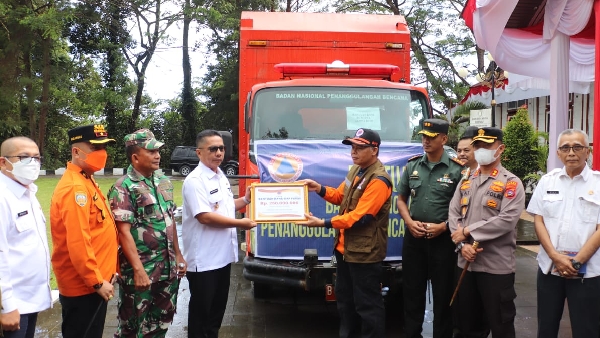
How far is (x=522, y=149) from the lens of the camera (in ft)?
47.1

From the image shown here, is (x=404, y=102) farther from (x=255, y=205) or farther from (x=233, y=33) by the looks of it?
(x=233, y=33)

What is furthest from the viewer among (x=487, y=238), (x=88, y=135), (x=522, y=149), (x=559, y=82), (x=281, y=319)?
(x=522, y=149)

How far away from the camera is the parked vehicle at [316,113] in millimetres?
5086

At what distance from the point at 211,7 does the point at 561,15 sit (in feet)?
72.1

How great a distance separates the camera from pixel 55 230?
11.2 feet

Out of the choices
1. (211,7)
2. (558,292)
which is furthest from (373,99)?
(211,7)

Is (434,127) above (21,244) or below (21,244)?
above

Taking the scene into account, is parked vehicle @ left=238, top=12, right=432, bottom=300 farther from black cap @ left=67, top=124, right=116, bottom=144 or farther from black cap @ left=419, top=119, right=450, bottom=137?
black cap @ left=67, top=124, right=116, bottom=144

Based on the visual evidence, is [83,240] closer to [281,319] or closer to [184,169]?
[281,319]

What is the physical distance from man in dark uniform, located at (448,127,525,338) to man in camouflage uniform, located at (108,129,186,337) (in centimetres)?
229

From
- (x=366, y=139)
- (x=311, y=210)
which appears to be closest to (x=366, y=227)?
(x=366, y=139)

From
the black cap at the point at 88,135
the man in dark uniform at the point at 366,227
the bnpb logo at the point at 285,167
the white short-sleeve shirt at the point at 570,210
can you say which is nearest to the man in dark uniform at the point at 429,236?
the man in dark uniform at the point at 366,227

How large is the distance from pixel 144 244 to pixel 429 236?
7.63 feet

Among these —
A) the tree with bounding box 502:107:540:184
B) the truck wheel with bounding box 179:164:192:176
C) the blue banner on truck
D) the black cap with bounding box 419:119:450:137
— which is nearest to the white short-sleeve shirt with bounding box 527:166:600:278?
the black cap with bounding box 419:119:450:137
